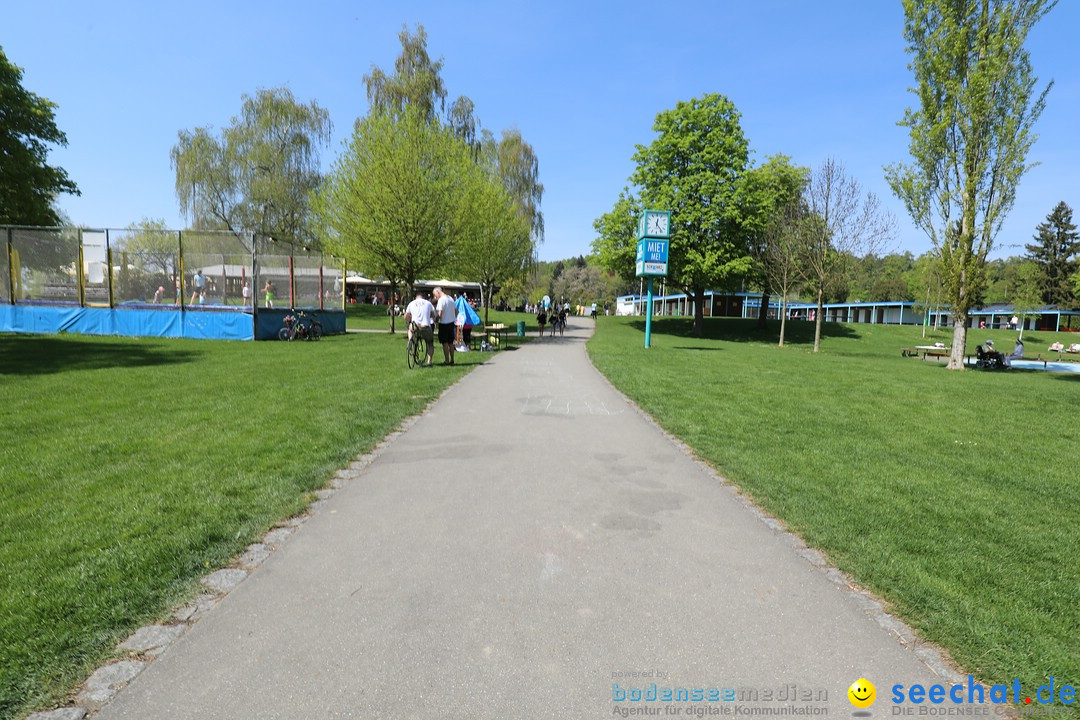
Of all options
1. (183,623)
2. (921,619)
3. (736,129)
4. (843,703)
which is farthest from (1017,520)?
(736,129)

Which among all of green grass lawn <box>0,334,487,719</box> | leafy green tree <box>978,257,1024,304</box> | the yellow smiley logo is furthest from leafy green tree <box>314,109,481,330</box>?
leafy green tree <box>978,257,1024,304</box>

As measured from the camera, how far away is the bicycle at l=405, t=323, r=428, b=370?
44.4 feet

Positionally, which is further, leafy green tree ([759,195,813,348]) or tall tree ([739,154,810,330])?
tall tree ([739,154,810,330])

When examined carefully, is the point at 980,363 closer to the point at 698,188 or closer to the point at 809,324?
the point at 698,188

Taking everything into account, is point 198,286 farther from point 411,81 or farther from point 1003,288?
point 1003,288

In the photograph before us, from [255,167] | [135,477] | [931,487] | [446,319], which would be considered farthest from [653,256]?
[255,167]

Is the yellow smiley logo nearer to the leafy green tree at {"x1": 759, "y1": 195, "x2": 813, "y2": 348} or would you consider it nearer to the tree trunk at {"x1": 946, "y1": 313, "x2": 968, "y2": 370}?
the tree trunk at {"x1": 946, "y1": 313, "x2": 968, "y2": 370}

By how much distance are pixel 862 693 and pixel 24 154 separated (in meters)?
35.6

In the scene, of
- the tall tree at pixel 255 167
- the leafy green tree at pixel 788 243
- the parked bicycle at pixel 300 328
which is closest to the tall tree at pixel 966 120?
the leafy green tree at pixel 788 243

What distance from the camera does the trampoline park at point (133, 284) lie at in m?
20.5

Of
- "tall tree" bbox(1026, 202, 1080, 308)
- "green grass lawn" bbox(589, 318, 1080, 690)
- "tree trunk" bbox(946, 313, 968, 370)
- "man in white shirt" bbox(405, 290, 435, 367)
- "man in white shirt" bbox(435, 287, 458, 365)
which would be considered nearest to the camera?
"green grass lawn" bbox(589, 318, 1080, 690)

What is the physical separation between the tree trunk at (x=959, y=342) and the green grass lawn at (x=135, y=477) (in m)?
18.9

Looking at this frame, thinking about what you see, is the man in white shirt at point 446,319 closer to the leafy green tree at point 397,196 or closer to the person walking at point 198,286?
the leafy green tree at point 397,196

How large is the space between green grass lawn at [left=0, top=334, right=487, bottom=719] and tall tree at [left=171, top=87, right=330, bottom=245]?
27.2 metres
